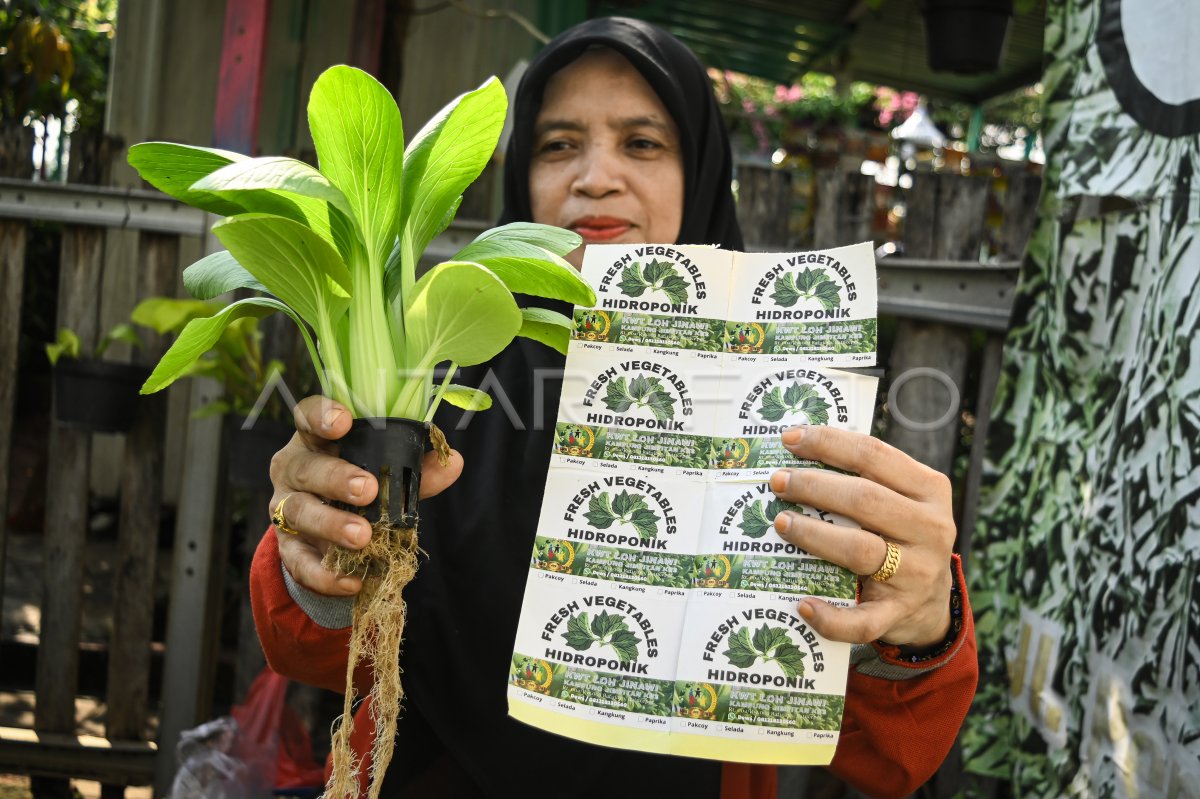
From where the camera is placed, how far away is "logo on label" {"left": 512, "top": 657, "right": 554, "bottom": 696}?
1.17 metres

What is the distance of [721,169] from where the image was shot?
2037mm

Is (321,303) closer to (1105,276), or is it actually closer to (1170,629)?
(1170,629)

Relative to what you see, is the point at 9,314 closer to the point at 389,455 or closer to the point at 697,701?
the point at 389,455

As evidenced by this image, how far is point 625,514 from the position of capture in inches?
47.9

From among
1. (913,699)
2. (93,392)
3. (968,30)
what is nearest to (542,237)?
(913,699)

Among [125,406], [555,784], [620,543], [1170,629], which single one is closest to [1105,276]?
[1170,629]

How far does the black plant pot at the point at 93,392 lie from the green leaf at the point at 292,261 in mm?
2089

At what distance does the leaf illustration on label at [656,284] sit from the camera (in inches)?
50.2

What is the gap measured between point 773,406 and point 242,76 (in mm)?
2430

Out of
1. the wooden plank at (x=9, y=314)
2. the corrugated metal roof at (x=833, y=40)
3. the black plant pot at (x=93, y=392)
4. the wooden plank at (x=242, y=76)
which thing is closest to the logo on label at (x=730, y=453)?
the wooden plank at (x=242, y=76)

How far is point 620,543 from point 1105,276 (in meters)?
1.30

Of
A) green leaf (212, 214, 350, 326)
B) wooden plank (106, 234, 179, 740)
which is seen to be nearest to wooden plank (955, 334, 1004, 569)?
green leaf (212, 214, 350, 326)

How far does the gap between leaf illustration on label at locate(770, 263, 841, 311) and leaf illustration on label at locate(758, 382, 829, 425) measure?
0.11 m

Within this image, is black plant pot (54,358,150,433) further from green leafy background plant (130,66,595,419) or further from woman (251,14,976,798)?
green leafy background plant (130,66,595,419)
